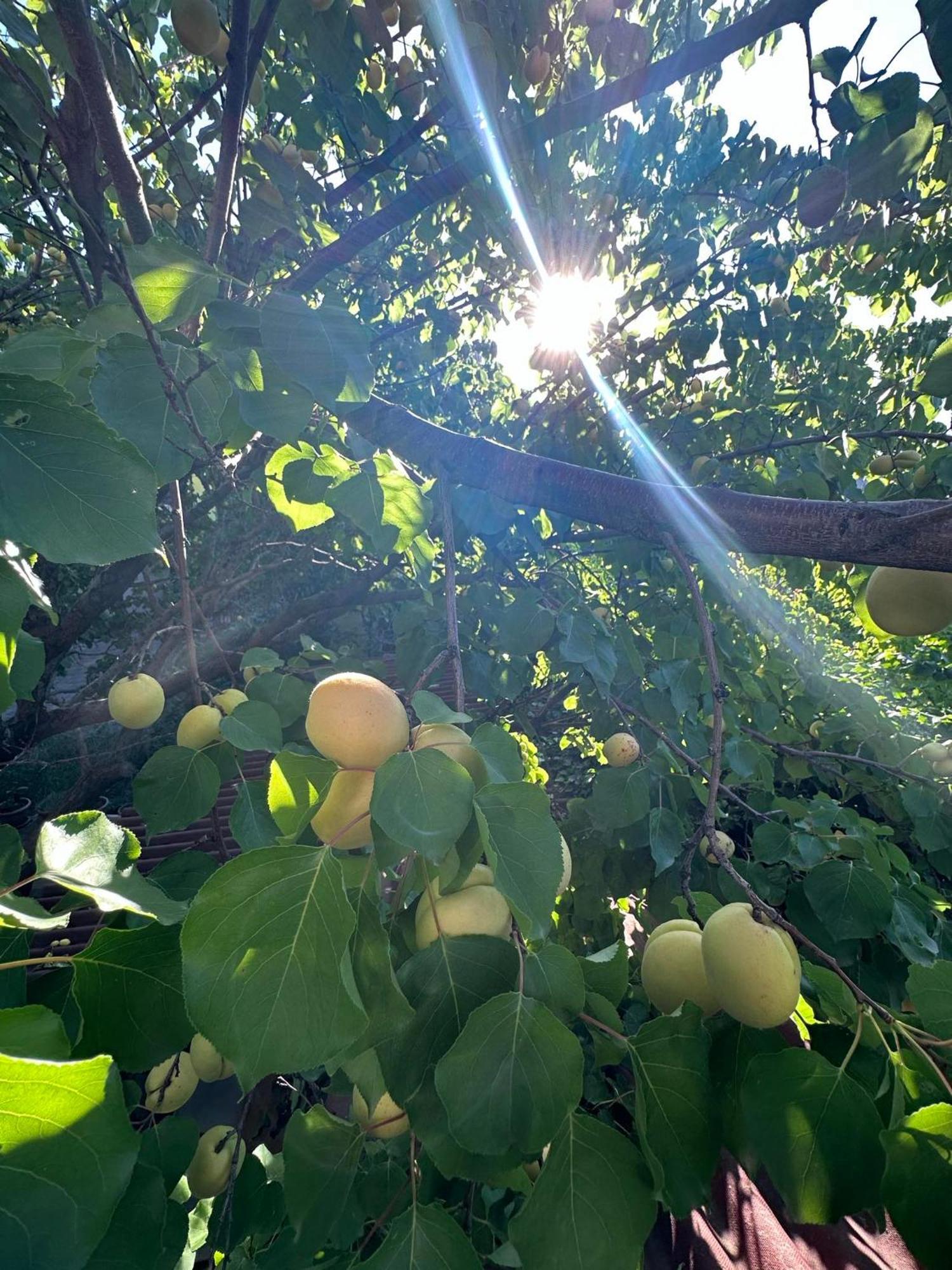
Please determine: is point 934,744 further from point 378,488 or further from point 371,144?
point 371,144

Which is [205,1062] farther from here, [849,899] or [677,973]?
[849,899]

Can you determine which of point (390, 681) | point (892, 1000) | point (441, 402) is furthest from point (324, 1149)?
point (441, 402)

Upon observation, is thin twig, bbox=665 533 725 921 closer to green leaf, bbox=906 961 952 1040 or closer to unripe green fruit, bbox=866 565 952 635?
green leaf, bbox=906 961 952 1040

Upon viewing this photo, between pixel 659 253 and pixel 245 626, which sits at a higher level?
pixel 659 253

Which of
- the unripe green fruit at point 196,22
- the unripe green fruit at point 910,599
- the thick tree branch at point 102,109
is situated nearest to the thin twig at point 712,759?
the unripe green fruit at point 910,599

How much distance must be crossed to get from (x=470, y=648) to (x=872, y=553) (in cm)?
149

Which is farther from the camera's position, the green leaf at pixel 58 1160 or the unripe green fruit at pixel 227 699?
the unripe green fruit at pixel 227 699

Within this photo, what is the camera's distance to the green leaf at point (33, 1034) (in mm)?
486

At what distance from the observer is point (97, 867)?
687mm

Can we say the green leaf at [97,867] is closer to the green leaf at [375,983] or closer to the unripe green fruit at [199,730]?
the green leaf at [375,983]

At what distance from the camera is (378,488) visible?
130cm

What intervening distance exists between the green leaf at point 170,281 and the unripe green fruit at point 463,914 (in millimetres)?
1054

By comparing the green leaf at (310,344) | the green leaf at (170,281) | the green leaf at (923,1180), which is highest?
the green leaf at (170,281)

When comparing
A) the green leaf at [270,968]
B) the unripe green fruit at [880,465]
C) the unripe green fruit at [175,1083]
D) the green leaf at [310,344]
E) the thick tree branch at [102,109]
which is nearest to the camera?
the green leaf at [270,968]
